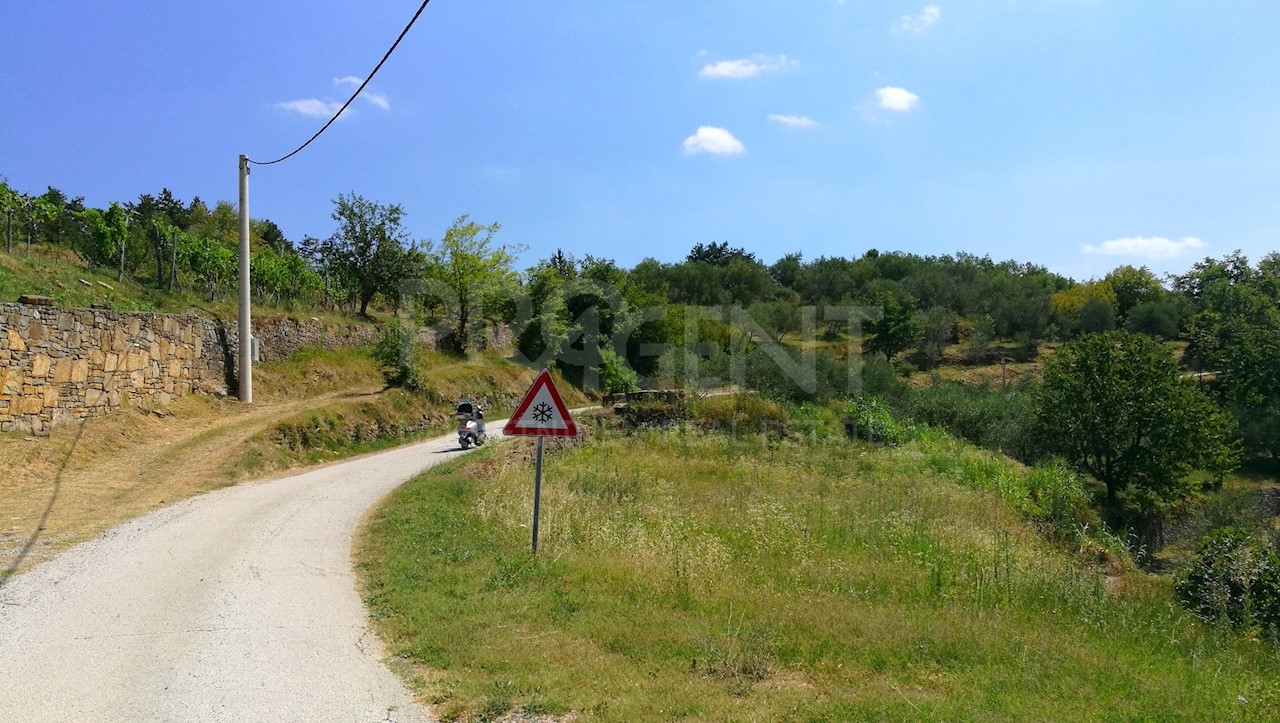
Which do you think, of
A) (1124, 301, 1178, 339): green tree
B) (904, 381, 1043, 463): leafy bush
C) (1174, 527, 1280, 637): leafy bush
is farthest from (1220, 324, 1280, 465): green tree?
(1174, 527, 1280, 637): leafy bush

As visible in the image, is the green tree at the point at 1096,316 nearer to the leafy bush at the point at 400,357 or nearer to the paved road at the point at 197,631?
the leafy bush at the point at 400,357

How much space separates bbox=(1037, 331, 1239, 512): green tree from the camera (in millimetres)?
35812

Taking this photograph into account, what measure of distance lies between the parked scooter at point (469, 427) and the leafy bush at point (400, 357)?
4781 mm

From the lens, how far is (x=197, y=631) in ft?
21.5

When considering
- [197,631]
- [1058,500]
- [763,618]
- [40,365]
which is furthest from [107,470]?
[1058,500]

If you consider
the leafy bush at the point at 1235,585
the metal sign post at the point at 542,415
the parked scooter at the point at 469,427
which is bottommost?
the leafy bush at the point at 1235,585

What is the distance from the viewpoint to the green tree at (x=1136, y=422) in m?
35.8

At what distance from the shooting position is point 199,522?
11.4 metres

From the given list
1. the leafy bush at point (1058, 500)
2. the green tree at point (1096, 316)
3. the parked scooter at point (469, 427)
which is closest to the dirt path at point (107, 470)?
the parked scooter at point (469, 427)

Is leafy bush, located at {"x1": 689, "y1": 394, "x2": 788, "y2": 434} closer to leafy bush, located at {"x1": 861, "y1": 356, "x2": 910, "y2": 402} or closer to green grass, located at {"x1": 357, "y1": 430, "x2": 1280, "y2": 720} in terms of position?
green grass, located at {"x1": 357, "y1": 430, "x2": 1280, "y2": 720}

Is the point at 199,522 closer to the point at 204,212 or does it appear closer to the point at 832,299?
the point at 204,212

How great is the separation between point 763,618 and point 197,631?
501cm

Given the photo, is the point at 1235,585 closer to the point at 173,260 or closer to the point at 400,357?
the point at 400,357

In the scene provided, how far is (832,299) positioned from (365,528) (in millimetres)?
85807
